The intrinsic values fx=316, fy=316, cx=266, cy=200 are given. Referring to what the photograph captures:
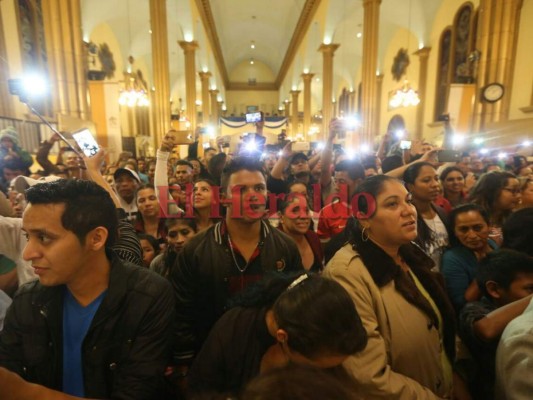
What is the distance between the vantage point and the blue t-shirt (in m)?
1.30

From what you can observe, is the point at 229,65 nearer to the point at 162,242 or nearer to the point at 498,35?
the point at 498,35

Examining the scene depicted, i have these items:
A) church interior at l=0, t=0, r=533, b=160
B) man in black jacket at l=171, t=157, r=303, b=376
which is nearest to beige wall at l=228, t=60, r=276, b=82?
church interior at l=0, t=0, r=533, b=160

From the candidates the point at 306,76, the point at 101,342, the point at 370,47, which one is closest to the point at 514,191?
the point at 101,342

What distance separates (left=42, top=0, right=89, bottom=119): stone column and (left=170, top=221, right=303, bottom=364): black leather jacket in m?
8.07

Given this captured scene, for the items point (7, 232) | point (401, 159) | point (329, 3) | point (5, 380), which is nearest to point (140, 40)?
point (329, 3)

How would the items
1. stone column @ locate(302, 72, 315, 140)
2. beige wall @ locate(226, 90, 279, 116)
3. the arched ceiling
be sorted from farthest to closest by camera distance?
beige wall @ locate(226, 90, 279, 116) → stone column @ locate(302, 72, 315, 140) → the arched ceiling

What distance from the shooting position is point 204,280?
1.83m

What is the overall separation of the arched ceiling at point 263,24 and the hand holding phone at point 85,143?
1232cm

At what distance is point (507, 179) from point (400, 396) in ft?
8.42

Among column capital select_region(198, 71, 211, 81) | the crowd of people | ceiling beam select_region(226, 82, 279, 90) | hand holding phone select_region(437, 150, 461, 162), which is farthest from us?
ceiling beam select_region(226, 82, 279, 90)

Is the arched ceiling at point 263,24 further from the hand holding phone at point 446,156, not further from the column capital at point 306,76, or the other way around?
the hand holding phone at point 446,156

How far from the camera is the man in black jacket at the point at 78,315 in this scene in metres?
1.24

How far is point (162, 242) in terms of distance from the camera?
2928 millimetres

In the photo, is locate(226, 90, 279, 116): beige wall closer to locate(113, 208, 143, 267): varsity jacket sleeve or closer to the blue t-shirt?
locate(113, 208, 143, 267): varsity jacket sleeve
